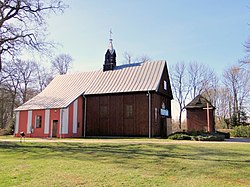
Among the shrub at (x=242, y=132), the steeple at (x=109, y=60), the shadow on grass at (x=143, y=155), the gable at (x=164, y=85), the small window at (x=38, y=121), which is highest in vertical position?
the steeple at (x=109, y=60)

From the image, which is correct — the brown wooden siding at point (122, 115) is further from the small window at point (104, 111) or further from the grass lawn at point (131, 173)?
the grass lawn at point (131, 173)

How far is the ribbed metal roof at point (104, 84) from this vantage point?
2514 cm

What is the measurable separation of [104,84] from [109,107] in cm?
279

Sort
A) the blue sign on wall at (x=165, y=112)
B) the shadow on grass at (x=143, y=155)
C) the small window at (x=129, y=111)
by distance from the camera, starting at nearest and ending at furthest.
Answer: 1. the shadow on grass at (x=143, y=155)
2. the small window at (x=129, y=111)
3. the blue sign on wall at (x=165, y=112)

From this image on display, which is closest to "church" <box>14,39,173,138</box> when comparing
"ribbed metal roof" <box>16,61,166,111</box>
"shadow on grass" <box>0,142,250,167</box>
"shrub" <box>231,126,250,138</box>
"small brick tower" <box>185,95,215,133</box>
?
"ribbed metal roof" <box>16,61,166,111</box>

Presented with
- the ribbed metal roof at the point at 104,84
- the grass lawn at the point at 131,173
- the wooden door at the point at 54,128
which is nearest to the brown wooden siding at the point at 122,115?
the ribbed metal roof at the point at 104,84

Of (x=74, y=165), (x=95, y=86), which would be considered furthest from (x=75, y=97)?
(x=74, y=165)

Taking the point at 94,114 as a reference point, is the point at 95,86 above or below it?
above

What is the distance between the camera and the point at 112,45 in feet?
100

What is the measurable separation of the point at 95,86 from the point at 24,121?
8.45m

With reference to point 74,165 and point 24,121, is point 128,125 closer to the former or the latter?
point 24,121

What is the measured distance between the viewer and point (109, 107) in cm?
2578

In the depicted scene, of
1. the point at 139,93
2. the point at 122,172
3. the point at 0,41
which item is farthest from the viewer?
the point at 139,93

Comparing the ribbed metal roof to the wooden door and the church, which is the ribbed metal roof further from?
the wooden door
